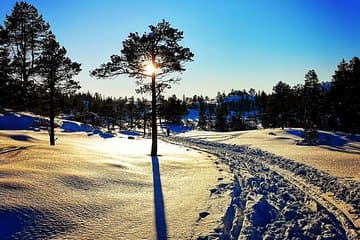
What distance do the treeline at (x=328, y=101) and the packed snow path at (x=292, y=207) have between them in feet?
70.1

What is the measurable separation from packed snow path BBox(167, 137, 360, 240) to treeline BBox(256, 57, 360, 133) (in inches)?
842

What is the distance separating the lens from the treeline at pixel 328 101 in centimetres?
3925

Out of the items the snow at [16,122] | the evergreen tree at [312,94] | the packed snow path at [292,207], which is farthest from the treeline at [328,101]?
the snow at [16,122]

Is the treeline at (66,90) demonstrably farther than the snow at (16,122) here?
No

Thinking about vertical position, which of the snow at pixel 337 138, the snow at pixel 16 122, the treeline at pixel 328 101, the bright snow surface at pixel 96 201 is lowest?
the snow at pixel 337 138

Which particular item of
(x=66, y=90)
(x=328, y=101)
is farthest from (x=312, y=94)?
(x=66, y=90)

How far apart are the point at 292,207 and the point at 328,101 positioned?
44.0m

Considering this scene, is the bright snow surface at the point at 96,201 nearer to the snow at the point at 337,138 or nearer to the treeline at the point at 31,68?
the treeline at the point at 31,68

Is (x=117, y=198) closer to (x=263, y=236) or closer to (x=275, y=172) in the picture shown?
(x=263, y=236)

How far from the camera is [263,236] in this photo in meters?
5.75

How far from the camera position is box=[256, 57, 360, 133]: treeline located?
39.2 m

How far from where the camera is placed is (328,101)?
45.5 metres

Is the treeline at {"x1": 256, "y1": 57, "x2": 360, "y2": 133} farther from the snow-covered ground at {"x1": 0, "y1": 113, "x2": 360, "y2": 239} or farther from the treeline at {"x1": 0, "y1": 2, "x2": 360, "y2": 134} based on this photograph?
the snow-covered ground at {"x1": 0, "y1": 113, "x2": 360, "y2": 239}

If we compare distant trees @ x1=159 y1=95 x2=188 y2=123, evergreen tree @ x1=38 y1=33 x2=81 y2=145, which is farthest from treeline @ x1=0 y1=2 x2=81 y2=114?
distant trees @ x1=159 y1=95 x2=188 y2=123
